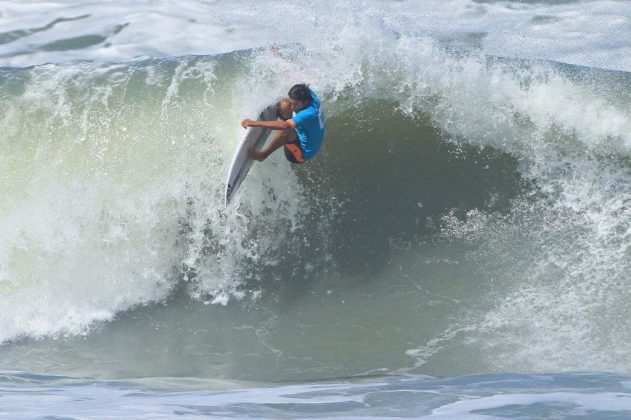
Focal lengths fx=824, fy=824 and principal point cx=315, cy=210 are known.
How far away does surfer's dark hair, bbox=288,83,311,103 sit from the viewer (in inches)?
284

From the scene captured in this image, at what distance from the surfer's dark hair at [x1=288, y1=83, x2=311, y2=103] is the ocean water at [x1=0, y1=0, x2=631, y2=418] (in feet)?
3.49

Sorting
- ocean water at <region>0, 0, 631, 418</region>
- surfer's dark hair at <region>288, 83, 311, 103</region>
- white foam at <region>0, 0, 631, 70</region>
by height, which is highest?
white foam at <region>0, 0, 631, 70</region>

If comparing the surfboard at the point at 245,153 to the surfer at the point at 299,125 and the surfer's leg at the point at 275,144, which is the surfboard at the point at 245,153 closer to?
the surfer's leg at the point at 275,144

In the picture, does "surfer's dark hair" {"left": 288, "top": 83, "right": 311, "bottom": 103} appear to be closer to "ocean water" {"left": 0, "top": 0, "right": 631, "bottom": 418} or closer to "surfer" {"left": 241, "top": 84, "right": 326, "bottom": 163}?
"surfer" {"left": 241, "top": 84, "right": 326, "bottom": 163}

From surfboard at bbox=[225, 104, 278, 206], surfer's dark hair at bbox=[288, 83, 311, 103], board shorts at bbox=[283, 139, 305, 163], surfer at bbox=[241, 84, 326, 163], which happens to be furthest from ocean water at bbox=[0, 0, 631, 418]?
surfer's dark hair at bbox=[288, 83, 311, 103]

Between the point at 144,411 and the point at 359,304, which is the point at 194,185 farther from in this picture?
the point at 144,411

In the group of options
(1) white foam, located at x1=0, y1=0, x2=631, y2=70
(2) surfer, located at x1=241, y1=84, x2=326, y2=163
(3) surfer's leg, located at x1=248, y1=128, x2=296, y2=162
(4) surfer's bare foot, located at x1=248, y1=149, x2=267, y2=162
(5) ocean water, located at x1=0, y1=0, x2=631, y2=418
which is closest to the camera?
(5) ocean water, located at x1=0, y1=0, x2=631, y2=418

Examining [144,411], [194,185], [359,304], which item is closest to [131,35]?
[194,185]

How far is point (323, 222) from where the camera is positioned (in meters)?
8.30

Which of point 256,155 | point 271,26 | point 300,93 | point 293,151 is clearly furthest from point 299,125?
point 271,26

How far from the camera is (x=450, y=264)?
784cm

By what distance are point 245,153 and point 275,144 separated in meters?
0.49

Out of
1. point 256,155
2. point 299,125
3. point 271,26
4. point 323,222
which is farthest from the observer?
point 271,26

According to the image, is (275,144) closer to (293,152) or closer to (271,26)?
(293,152)
